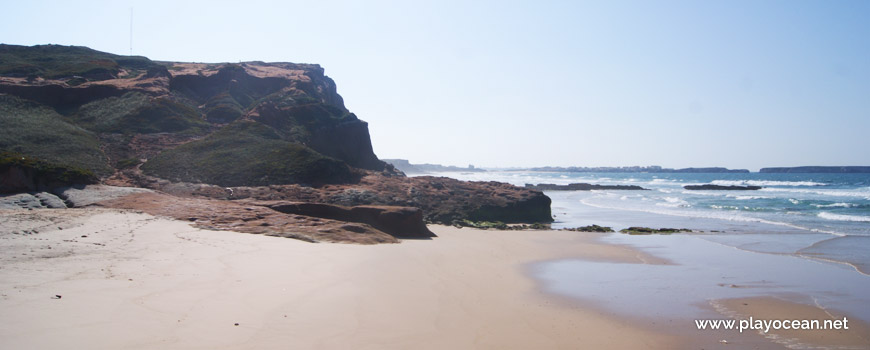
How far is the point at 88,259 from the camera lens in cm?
734

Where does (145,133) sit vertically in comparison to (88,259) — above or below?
above

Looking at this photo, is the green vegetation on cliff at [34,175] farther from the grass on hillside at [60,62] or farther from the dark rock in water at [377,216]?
the grass on hillside at [60,62]

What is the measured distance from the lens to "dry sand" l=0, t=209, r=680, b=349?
5098 mm

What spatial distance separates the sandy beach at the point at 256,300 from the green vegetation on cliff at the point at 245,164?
33.7 feet

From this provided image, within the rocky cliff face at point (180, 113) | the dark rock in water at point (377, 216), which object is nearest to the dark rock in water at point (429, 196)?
the rocky cliff face at point (180, 113)

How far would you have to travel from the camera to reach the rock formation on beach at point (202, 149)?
17.6 m

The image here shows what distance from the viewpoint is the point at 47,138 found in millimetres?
22031

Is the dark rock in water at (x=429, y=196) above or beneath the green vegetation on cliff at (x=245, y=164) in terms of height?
beneath

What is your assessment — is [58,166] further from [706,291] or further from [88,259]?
[706,291]

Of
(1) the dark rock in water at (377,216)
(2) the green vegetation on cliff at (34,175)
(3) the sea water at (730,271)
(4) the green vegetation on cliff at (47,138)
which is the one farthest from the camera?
(4) the green vegetation on cliff at (47,138)

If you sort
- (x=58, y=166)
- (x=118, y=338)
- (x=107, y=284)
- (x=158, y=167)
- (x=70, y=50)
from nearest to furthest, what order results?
(x=118, y=338) < (x=107, y=284) < (x=58, y=166) < (x=158, y=167) < (x=70, y=50)

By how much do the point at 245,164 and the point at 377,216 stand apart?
31.7 ft

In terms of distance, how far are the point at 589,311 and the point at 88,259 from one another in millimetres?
7120

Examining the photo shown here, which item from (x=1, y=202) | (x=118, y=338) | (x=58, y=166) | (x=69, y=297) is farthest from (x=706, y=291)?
(x=58, y=166)
